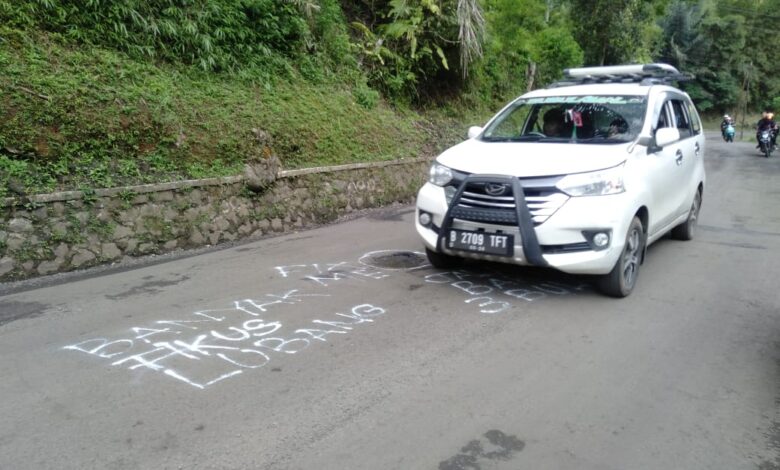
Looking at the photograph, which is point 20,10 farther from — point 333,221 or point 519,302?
point 519,302

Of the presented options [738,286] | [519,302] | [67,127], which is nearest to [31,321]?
[67,127]

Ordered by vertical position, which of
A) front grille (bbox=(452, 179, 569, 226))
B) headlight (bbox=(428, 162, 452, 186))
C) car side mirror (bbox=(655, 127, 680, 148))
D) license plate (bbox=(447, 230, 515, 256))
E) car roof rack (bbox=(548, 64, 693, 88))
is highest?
car roof rack (bbox=(548, 64, 693, 88))

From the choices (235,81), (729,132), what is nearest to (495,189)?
(235,81)

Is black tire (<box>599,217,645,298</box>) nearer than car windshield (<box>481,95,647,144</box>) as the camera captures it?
Yes

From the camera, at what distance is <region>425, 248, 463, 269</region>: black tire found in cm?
616

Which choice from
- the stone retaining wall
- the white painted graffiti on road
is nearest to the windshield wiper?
the white painted graffiti on road

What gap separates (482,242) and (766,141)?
2068 centimetres

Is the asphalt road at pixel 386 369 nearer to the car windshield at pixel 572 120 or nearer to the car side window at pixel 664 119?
the car windshield at pixel 572 120

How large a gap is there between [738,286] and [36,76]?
8331 millimetres

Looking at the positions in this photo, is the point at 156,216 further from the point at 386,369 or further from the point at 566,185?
the point at 566,185

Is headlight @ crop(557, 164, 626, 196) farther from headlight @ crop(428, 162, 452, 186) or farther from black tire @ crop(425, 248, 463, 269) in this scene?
black tire @ crop(425, 248, 463, 269)

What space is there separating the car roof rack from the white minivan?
0.49m

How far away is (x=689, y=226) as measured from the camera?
8031mm

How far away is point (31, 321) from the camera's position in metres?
4.96
